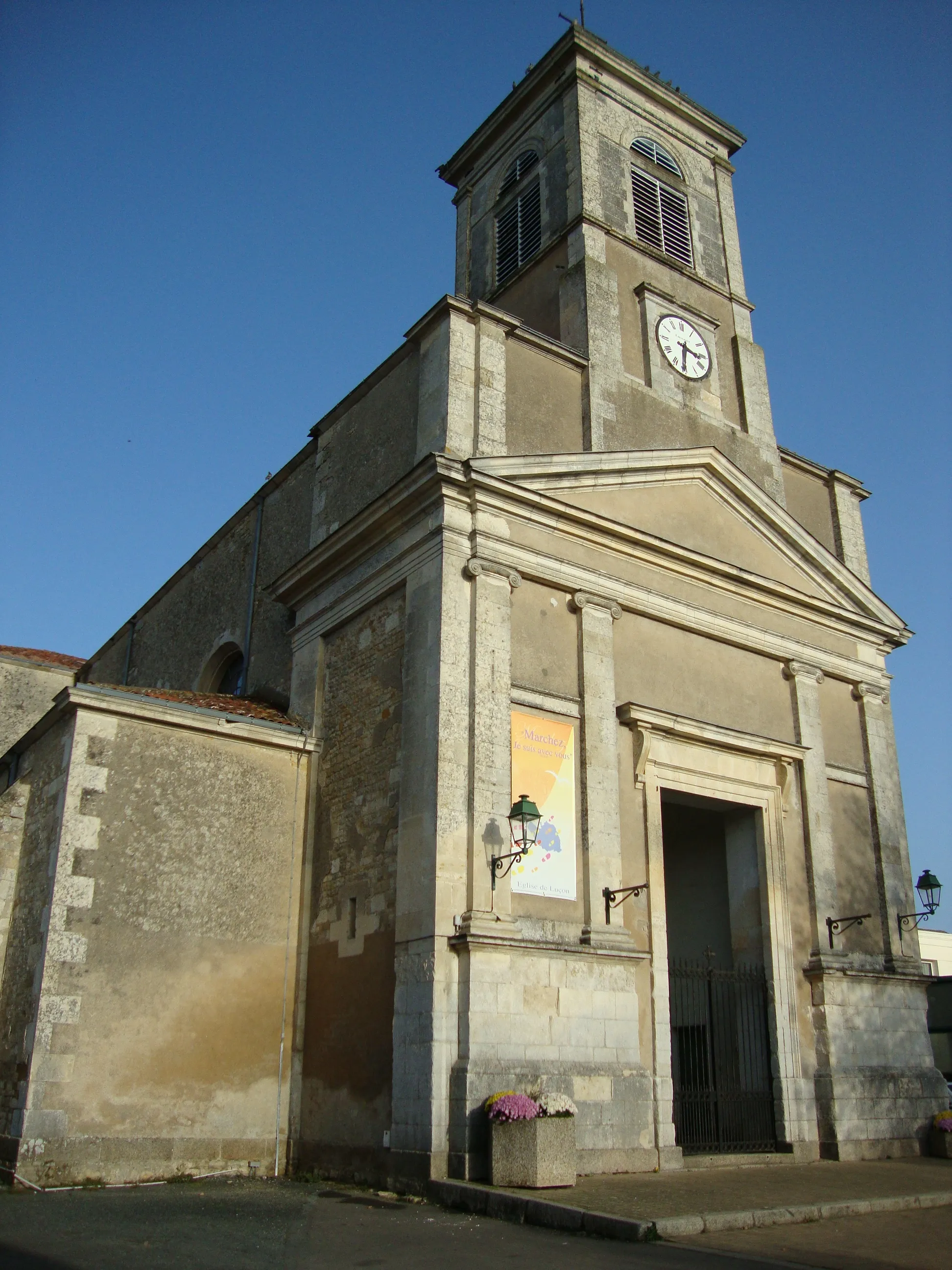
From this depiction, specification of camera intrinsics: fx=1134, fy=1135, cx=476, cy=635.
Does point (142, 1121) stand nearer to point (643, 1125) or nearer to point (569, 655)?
point (643, 1125)

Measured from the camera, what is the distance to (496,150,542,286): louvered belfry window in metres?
19.0

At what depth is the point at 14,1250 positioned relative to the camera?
7234 millimetres

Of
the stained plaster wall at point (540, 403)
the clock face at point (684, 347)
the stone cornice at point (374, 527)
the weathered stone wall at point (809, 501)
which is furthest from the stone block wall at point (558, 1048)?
the clock face at point (684, 347)

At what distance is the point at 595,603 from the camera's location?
13.7 m

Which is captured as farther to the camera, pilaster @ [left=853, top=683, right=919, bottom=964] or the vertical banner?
pilaster @ [left=853, top=683, right=919, bottom=964]

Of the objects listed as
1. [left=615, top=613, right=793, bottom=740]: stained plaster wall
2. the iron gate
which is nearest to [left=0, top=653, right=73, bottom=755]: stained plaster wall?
[left=615, top=613, right=793, bottom=740]: stained plaster wall

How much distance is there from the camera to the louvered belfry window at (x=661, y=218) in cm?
1888

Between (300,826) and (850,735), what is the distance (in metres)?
8.16

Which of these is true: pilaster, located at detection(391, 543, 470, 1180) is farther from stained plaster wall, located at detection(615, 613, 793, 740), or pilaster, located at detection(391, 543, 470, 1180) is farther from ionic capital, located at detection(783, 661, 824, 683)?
ionic capital, located at detection(783, 661, 824, 683)

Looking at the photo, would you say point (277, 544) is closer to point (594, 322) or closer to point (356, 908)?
point (594, 322)

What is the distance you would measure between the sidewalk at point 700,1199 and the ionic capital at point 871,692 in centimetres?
675

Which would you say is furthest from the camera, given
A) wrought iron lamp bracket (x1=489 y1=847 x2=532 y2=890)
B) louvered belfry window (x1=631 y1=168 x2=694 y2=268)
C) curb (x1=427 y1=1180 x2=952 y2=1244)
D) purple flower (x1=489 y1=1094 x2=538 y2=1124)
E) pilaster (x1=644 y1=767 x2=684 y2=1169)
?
louvered belfry window (x1=631 y1=168 x2=694 y2=268)

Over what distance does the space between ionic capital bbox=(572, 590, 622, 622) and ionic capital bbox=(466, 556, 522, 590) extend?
0.84 meters

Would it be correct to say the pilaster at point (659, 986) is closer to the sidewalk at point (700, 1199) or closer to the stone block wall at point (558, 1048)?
the stone block wall at point (558, 1048)
